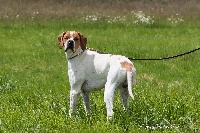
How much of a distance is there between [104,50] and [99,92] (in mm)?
6288

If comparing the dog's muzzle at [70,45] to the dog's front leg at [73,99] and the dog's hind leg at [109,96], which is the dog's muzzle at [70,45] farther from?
the dog's hind leg at [109,96]

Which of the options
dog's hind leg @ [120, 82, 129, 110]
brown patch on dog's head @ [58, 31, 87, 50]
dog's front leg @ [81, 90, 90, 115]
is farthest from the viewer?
dog's front leg @ [81, 90, 90, 115]

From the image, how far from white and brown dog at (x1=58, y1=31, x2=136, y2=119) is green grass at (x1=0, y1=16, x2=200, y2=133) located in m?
0.32

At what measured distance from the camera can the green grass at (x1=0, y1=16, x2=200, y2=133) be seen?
638 centimetres

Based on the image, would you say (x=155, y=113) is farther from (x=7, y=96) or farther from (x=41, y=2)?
(x=41, y=2)

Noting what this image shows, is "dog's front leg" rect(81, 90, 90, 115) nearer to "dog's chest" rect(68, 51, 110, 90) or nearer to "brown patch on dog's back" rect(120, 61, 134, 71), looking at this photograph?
"dog's chest" rect(68, 51, 110, 90)

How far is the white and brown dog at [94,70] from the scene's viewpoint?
626 cm

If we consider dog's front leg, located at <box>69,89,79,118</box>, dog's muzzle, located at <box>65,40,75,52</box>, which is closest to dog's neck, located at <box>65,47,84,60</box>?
dog's muzzle, located at <box>65,40,75,52</box>

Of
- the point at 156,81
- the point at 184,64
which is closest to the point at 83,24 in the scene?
the point at 184,64

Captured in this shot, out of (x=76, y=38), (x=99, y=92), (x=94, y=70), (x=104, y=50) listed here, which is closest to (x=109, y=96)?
(x=94, y=70)

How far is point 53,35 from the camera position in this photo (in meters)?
18.2

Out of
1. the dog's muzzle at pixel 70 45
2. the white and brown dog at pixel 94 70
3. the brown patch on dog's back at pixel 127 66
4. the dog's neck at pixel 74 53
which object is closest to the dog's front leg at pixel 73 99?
the white and brown dog at pixel 94 70

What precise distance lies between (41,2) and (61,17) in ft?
10.8

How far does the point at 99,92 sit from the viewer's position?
338 inches
